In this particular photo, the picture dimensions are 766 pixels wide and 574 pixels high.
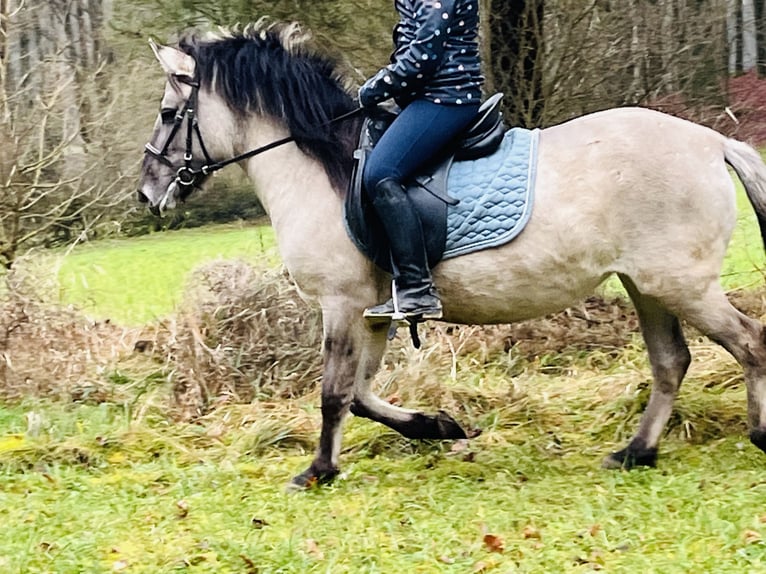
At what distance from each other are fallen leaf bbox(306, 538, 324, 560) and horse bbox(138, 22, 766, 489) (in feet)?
3.20

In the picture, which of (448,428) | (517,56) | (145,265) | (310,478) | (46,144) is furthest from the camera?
(145,265)

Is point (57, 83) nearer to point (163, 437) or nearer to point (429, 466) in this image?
point (163, 437)

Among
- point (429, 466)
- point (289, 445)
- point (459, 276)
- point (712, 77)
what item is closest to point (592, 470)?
point (429, 466)

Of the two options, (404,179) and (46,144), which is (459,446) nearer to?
(404,179)

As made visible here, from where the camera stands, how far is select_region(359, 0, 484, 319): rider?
Answer: 5.38 m

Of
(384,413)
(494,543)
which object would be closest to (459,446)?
(384,413)

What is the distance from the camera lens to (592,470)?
5.88 meters

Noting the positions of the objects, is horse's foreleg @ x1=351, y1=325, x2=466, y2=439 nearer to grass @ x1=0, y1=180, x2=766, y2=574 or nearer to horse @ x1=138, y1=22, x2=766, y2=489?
horse @ x1=138, y1=22, x2=766, y2=489

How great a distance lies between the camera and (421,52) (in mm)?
5320

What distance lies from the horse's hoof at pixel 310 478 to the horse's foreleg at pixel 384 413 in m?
0.45

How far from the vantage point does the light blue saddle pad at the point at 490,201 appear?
215 inches

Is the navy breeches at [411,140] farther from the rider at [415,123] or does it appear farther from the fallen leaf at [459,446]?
the fallen leaf at [459,446]

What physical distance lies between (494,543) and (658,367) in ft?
5.89

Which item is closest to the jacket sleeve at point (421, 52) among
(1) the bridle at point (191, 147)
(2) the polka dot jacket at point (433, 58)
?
(2) the polka dot jacket at point (433, 58)
